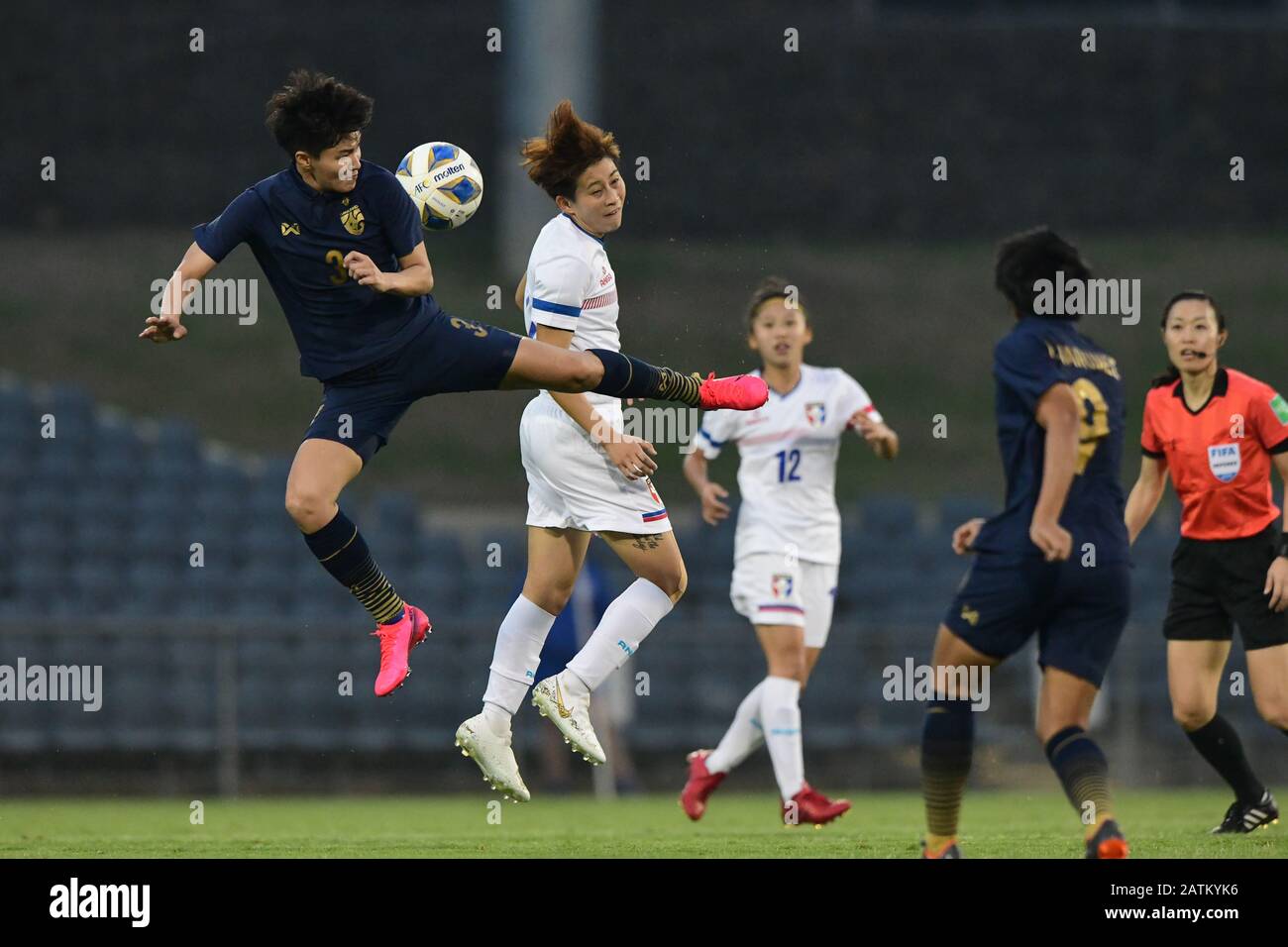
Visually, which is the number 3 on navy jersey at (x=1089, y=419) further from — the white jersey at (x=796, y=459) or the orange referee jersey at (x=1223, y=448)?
the white jersey at (x=796, y=459)

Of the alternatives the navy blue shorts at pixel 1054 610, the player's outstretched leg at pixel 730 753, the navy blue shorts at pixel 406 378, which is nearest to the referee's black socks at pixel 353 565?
the navy blue shorts at pixel 406 378

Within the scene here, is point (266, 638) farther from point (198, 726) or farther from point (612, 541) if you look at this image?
point (612, 541)

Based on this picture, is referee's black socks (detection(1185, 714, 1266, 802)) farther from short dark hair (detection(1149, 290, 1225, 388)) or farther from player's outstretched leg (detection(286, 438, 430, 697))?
player's outstretched leg (detection(286, 438, 430, 697))

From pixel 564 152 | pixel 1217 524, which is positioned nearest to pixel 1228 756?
pixel 1217 524

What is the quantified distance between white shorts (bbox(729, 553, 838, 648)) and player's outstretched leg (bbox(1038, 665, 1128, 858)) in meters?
2.58

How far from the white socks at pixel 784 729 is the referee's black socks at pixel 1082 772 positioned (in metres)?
2.57

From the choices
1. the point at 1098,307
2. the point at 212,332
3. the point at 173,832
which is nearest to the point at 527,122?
the point at 212,332

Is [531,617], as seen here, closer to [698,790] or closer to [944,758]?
[698,790]

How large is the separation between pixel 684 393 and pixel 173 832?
11.8 feet

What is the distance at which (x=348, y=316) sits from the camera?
6.80 metres

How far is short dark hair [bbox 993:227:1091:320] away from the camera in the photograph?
6.04 metres

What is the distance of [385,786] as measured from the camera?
12750 mm

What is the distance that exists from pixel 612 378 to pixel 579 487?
0.50m
